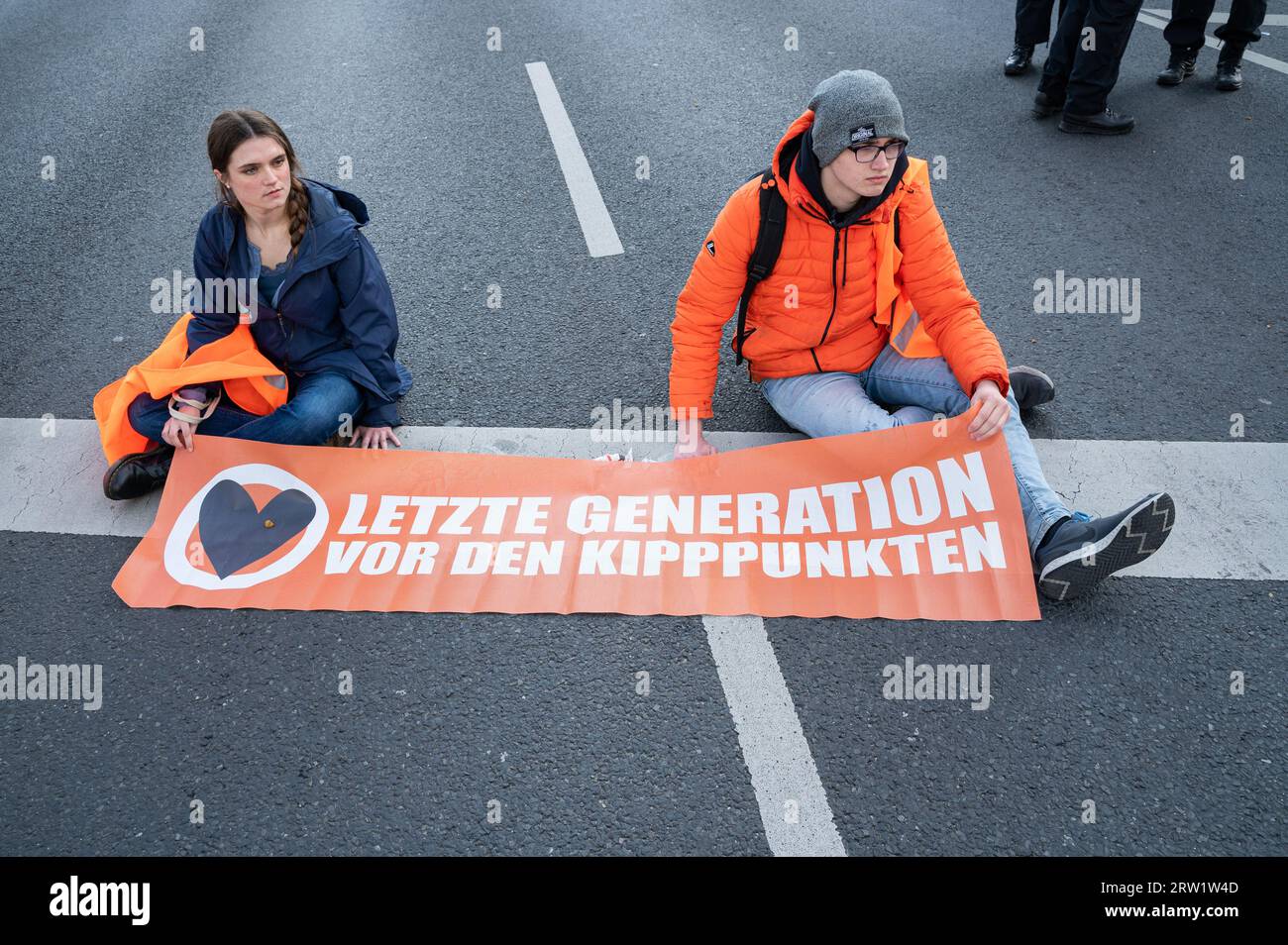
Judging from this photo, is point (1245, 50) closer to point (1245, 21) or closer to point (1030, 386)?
point (1245, 21)

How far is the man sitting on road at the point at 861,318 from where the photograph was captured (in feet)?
10.8

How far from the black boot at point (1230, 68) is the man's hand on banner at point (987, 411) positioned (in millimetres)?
5126

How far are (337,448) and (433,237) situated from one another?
7.15 ft

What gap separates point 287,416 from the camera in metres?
3.99

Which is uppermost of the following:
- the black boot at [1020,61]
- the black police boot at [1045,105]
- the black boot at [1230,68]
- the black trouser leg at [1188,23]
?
the black trouser leg at [1188,23]

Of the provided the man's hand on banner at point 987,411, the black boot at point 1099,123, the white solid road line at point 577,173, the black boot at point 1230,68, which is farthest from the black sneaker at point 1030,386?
the black boot at point 1230,68

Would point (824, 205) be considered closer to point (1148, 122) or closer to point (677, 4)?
point (1148, 122)

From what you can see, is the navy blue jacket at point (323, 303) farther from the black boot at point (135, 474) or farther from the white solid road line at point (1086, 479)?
the black boot at point (135, 474)

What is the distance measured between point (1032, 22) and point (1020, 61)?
0.28 m

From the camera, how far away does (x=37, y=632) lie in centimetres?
343

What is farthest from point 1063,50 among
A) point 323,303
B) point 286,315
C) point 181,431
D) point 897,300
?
point 181,431

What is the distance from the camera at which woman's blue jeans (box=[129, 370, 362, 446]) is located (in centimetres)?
397

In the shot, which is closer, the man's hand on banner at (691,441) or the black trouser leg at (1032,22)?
the man's hand on banner at (691,441)

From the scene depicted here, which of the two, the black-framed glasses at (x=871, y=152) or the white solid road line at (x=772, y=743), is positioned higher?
the black-framed glasses at (x=871, y=152)
